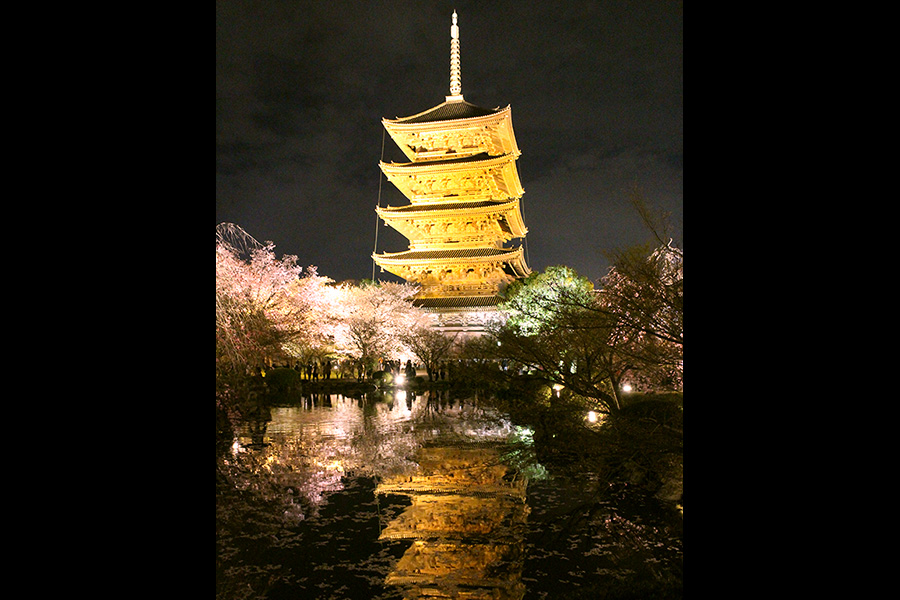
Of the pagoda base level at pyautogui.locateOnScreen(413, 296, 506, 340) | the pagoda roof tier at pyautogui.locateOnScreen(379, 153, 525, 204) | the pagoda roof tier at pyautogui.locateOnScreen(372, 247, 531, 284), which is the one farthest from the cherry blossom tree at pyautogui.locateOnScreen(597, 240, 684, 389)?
the pagoda roof tier at pyautogui.locateOnScreen(379, 153, 525, 204)

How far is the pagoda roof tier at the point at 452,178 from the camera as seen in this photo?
28767mm

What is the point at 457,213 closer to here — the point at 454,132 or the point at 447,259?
the point at 447,259

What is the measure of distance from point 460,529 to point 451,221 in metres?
24.5

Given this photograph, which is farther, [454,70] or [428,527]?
[454,70]

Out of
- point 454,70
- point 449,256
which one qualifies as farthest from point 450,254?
point 454,70

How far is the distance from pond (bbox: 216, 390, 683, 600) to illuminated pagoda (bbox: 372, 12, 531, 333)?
17.7m

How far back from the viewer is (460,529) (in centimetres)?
583

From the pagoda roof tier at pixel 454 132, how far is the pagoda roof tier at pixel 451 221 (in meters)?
3.71

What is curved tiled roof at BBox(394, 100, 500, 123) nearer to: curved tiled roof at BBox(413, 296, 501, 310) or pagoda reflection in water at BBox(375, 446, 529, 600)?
curved tiled roof at BBox(413, 296, 501, 310)

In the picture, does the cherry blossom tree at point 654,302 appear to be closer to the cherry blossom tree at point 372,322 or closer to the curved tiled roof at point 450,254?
the cherry blossom tree at point 372,322
